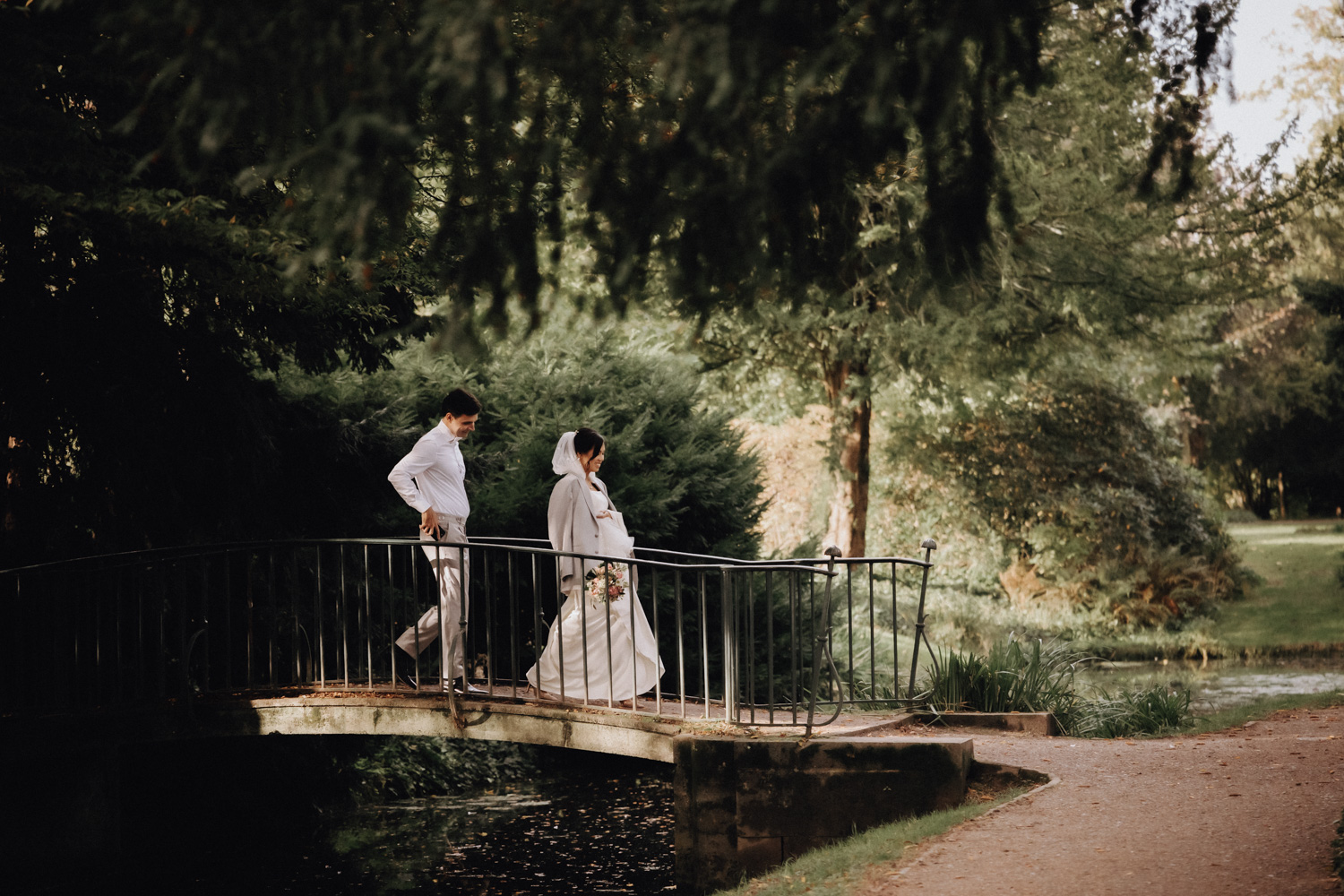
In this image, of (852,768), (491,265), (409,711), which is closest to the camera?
(491,265)

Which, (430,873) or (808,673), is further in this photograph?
(808,673)

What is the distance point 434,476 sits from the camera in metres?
8.59

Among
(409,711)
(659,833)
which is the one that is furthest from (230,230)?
(659,833)

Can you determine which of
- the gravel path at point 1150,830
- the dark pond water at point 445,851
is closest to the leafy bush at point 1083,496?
the dark pond water at point 445,851

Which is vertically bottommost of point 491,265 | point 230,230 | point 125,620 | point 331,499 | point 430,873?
point 430,873

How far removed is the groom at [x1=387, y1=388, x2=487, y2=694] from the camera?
27.6 feet

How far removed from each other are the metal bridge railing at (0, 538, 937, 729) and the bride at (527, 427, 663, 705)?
0.14m

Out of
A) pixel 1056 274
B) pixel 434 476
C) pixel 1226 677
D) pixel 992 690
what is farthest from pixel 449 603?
pixel 1226 677

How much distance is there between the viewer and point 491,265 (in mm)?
4688

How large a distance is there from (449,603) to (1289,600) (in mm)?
17181

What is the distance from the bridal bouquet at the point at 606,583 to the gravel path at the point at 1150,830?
8.74 feet

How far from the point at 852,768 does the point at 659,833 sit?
3.13 metres

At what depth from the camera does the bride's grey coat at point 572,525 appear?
28.3 ft

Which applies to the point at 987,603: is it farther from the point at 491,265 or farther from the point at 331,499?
the point at 491,265
